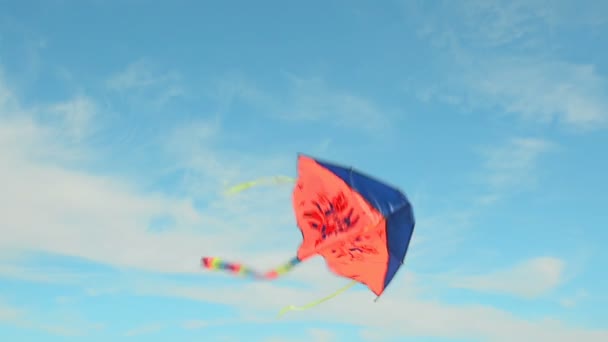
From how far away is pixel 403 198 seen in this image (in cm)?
2188

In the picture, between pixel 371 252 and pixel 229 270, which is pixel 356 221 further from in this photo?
pixel 229 270

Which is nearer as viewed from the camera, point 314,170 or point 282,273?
point 282,273

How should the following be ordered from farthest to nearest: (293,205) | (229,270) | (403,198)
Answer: (293,205) → (403,198) → (229,270)

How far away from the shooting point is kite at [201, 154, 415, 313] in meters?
22.0

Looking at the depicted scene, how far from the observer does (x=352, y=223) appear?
877 inches

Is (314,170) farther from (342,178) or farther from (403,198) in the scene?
(403,198)

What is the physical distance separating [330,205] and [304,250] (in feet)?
7.00

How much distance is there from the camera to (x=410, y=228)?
72.7 ft

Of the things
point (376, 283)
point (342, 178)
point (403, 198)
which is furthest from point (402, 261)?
point (342, 178)

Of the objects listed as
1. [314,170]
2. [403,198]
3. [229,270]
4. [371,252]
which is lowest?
[229,270]

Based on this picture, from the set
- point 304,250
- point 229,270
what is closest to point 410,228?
point 304,250

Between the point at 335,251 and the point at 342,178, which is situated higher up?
the point at 342,178

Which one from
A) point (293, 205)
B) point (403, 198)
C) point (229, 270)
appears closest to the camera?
point (229, 270)

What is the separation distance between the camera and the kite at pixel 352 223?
72.1ft
